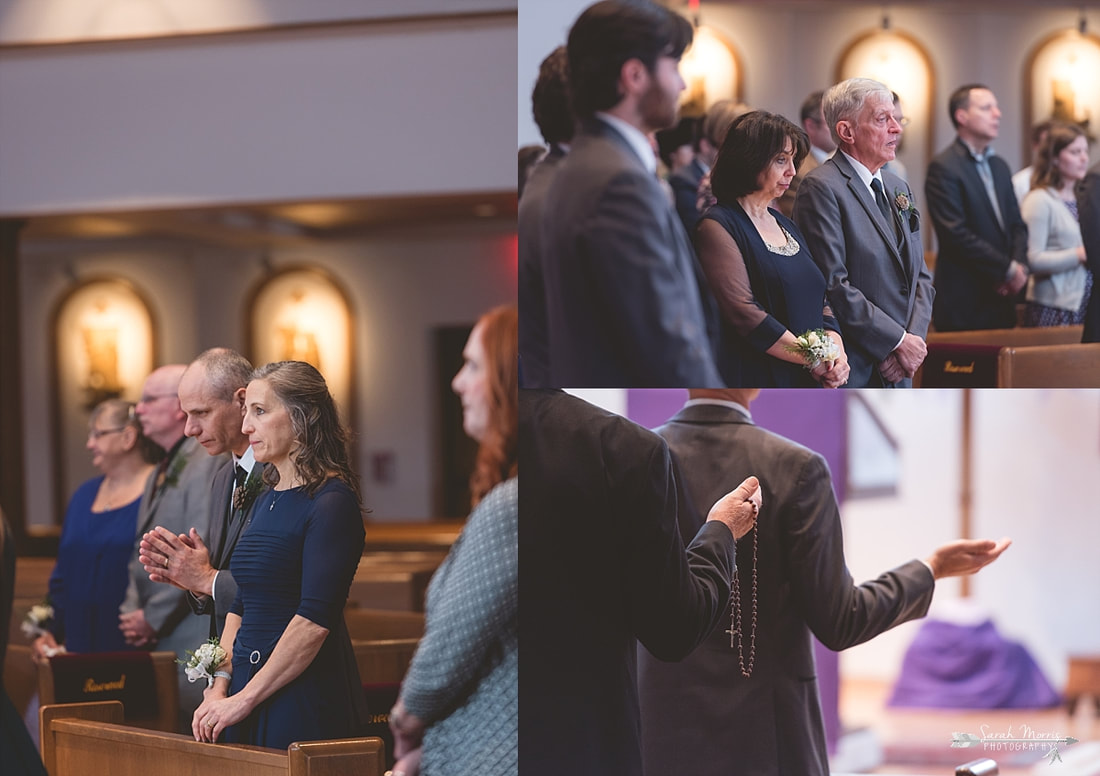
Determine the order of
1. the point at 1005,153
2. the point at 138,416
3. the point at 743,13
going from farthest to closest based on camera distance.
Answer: the point at 138,416
the point at 743,13
the point at 1005,153

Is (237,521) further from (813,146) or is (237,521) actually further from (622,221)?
(813,146)

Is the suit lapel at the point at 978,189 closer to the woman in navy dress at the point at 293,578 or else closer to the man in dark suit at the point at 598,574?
the man in dark suit at the point at 598,574

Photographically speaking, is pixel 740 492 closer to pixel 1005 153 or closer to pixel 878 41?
pixel 1005 153

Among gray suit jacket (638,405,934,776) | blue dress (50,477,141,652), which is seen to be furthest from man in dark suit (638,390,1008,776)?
blue dress (50,477,141,652)

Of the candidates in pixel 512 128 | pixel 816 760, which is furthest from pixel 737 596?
pixel 512 128

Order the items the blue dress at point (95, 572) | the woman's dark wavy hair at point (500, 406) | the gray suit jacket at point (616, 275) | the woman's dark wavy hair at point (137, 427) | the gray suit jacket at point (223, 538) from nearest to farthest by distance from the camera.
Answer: the gray suit jacket at point (616, 275) → the woman's dark wavy hair at point (500, 406) → the gray suit jacket at point (223, 538) → the blue dress at point (95, 572) → the woman's dark wavy hair at point (137, 427)

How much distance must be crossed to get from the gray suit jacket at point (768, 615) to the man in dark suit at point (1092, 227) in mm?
703

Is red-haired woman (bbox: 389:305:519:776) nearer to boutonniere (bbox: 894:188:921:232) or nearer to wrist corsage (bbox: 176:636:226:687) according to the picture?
wrist corsage (bbox: 176:636:226:687)

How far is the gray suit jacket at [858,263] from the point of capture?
234 cm

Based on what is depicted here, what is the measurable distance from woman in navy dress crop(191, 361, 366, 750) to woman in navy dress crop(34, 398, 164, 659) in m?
1.62

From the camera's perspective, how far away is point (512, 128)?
21.8 feet

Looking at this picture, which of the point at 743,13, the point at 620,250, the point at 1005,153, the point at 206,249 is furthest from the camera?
the point at 206,249

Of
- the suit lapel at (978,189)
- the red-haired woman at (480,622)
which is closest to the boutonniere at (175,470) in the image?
the red-haired woman at (480,622)

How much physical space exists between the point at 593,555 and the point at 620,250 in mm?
600
